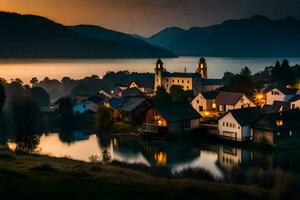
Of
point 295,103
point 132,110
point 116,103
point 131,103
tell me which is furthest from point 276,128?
point 116,103

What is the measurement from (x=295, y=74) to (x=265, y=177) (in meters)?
61.4

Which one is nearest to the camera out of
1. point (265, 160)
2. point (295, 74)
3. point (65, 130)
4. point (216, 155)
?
point (265, 160)

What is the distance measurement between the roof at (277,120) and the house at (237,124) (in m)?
0.95

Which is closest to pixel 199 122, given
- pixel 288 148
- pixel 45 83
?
pixel 288 148

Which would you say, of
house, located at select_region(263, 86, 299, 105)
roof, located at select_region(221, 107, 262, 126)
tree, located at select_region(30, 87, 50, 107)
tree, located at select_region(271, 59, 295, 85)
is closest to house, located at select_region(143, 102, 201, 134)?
roof, located at select_region(221, 107, 262, 126)

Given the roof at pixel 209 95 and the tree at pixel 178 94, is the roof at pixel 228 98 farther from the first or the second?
the tree at pixel 178 94

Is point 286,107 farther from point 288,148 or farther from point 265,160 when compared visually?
point 265,160

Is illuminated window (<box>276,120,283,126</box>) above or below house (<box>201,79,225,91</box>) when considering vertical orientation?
below

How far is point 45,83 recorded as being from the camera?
11250 centimetres

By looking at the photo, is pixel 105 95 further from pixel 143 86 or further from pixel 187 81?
pixel 187 81

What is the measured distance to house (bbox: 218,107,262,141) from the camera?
139 ft

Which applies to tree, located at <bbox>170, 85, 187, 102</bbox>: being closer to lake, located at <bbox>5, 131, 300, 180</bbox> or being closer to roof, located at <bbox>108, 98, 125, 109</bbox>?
roof, located at <bbox>108, 98, 125, 109</bbox>

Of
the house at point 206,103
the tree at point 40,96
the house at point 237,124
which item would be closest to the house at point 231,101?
the house at point 206,103

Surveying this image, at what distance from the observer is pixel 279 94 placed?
57.9 m
